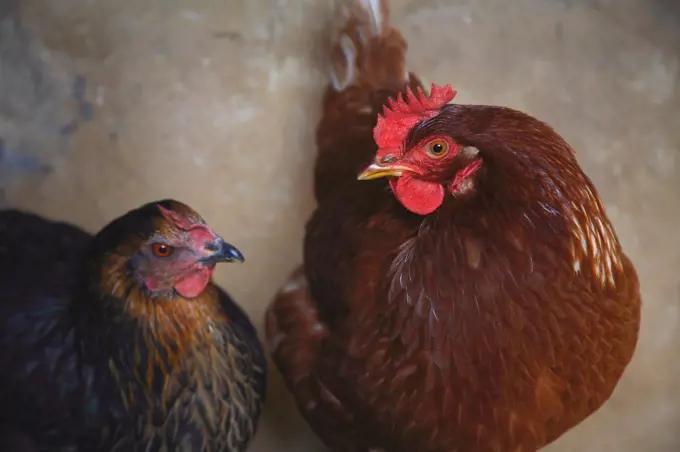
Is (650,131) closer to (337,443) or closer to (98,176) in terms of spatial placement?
(337,443)

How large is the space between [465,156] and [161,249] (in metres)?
0.46

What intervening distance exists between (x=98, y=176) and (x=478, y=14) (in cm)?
80

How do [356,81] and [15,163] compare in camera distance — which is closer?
[15,163]

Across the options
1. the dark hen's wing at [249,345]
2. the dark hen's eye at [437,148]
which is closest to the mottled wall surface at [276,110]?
the dark hen's wing at [249,345]

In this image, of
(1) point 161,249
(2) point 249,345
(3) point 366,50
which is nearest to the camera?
(1) point 161,249

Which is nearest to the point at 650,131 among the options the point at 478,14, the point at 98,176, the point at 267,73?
the point at 478,14

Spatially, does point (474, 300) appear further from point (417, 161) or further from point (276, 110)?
point (276, 110)

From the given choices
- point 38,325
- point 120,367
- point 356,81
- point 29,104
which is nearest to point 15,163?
point 29,104

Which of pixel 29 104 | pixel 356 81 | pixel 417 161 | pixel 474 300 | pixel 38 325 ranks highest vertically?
pixel 356 81

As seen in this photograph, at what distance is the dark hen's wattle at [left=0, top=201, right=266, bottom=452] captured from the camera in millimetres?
855

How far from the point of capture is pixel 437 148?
2.84 feet

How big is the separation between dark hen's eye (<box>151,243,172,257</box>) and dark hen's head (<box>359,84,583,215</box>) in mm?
308

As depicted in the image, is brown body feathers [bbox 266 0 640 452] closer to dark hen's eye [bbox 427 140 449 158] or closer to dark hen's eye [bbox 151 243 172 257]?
dark hen's eye [bbox 427 140 449 158]

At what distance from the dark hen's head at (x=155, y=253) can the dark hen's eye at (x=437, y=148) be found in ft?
1.07
